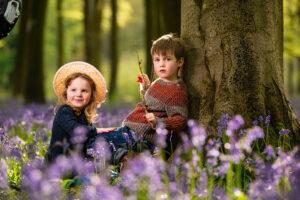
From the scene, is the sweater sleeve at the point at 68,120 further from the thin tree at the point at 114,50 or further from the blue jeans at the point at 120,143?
the thin tree at the point at 114,50

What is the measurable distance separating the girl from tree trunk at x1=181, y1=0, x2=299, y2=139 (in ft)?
2.71

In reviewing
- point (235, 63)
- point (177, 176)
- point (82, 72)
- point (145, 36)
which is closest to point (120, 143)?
point (82, 72)

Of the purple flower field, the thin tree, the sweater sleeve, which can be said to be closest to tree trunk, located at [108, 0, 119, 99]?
the thin tree

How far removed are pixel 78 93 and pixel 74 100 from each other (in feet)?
0.23

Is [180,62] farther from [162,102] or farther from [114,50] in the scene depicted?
[114,50]

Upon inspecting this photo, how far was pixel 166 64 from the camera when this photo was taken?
18.1 ft

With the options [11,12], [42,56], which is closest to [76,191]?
[11,12]

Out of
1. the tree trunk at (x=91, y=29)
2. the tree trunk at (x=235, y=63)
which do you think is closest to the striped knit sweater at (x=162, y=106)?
the tree trunk at (x=235, y=63)

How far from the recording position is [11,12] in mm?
4242

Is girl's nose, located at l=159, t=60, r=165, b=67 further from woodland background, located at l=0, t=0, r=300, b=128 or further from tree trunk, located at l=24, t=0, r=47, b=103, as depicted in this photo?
tree trunk, located at l=24, t=0, r=47, b=103

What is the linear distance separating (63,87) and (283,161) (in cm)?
294

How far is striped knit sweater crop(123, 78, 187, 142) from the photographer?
5.48 m

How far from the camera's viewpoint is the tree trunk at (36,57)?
16.8 metres

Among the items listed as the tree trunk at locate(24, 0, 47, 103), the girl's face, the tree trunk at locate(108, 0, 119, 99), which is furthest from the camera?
the tree trunk at locate(108, 0, 119, 99)
